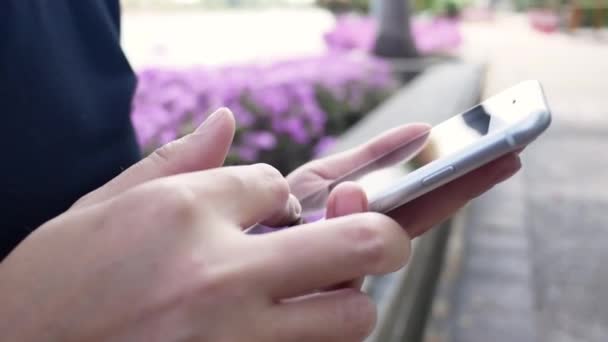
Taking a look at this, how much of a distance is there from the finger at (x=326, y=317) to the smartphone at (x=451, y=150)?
0.33ft

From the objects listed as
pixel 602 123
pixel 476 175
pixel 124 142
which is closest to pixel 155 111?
pixel 124 142

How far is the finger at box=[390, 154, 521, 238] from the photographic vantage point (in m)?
0.58

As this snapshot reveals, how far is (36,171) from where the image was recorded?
2.25 ft

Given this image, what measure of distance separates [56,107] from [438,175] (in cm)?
40

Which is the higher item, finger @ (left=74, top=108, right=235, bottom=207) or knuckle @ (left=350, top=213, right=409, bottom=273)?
finger @ (left=74, top=108, right=235, bottom=207)

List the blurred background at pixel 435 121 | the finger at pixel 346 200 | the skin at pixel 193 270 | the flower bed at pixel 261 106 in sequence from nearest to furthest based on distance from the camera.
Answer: the skin at pixel 193 270, the finger at pixel 346 200, the blurred background at pixel 435 121, the flower bed at pixel 261 106

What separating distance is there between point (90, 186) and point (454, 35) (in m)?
6.48

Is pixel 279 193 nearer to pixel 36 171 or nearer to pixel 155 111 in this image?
pixel 36 171

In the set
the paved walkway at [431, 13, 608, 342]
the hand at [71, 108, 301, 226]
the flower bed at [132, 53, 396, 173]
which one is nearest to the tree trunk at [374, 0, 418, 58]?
the paved walkway at [431, 13, 608, 342]

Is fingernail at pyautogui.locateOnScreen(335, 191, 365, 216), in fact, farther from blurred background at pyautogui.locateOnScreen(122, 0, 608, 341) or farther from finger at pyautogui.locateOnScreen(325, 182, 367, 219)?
blurred background at pyautogui.locateOnScreen(122, 0, 608, 341)

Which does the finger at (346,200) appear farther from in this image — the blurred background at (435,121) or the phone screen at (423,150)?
the blurred background at (435,121)

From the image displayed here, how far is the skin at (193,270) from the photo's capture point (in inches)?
15.9

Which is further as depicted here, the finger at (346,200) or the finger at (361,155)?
the finger at (361,155)

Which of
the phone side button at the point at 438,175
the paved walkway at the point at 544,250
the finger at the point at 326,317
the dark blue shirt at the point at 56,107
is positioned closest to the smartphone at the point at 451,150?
the phone side button at the point at 438,175
